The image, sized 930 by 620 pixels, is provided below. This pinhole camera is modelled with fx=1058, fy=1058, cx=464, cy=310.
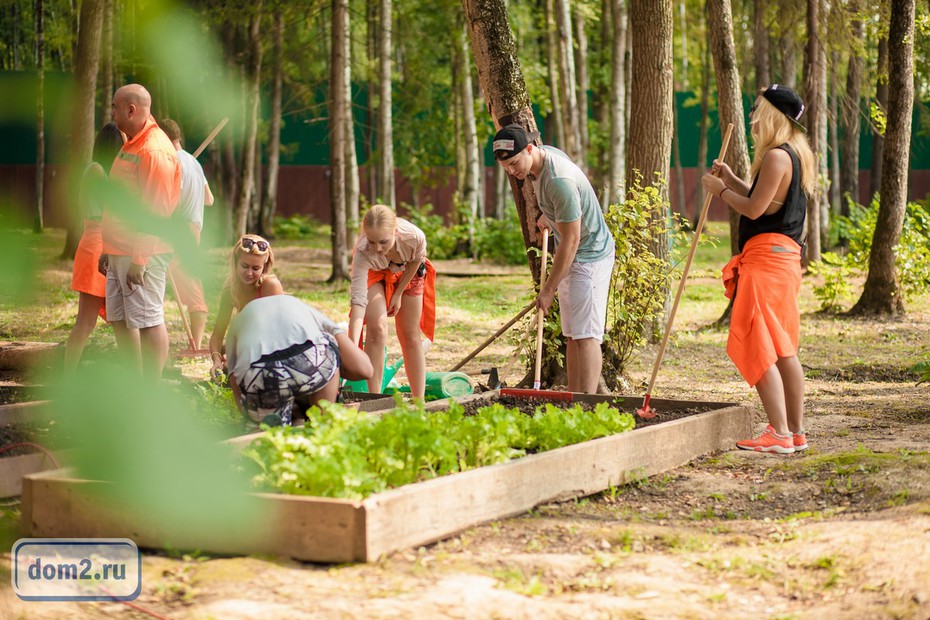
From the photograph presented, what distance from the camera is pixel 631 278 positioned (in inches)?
284

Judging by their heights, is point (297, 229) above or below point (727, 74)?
below

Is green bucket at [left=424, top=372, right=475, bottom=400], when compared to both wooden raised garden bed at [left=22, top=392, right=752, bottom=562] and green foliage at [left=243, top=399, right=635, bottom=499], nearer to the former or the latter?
green foliage at [left=243, top=399, right=635, bottom=499]

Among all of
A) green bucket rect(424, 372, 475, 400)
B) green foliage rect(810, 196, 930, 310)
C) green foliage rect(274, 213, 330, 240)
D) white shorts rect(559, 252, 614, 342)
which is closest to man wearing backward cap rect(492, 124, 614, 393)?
white shorts rect(559, 252, 614, 342)

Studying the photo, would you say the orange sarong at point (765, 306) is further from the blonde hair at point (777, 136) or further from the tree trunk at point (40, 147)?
the tree trunk at point (40, 147)

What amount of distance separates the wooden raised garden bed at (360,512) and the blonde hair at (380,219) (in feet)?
5.78

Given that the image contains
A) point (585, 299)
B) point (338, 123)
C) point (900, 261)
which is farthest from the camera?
point (338, 123)

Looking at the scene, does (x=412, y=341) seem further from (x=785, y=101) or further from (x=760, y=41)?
(x=760, y=41)

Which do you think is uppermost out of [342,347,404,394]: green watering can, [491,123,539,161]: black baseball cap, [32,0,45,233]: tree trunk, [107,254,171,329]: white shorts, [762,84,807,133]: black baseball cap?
[762,84,807,133]: black baseball cap

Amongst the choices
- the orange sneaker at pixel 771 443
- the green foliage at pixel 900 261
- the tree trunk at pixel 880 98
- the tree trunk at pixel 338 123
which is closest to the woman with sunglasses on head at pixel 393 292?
the orange sneaker at pixel 771 443

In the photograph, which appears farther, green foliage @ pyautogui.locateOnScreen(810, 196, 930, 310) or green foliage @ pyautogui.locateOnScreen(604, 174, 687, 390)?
green foliage @ pyautogui.locateOnScreen(810, 196, 930, 310)

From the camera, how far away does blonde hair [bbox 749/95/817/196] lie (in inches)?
206

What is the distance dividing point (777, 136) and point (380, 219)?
2064 mm

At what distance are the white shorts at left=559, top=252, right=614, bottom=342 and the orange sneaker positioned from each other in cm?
104

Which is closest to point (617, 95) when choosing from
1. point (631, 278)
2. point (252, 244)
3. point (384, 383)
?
point (631, 278)
